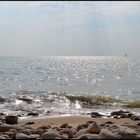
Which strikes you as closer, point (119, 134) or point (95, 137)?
point (95, 137)

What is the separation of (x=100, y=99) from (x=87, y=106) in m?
3.99

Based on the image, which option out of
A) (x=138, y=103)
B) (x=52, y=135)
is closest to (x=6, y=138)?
(x=52, y=135)

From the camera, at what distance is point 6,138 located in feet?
44.3

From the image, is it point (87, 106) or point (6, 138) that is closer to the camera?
point (6, 138)

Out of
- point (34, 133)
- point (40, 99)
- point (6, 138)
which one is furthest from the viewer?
point (40, 99)

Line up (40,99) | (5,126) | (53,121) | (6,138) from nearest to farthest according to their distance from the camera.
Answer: (6,138), (5,126), (53,121), (40,99)

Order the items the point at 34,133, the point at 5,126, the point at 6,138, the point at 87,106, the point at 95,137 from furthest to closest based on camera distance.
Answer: the point at 87,106
the point at 5,126
the point at 34,133
the point at 6,138
the point at 95,137

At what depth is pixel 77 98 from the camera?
132 ft

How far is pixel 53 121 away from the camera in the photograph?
22938 mm

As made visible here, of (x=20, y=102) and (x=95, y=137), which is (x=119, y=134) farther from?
(x=20, y=102)

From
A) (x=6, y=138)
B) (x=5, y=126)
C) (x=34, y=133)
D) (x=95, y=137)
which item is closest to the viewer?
(x=95, y=137)

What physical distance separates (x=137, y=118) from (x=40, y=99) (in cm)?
1587

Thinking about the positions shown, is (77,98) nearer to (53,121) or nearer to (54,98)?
(54,98)

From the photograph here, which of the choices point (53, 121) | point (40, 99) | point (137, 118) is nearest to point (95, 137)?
point (53, 121)
